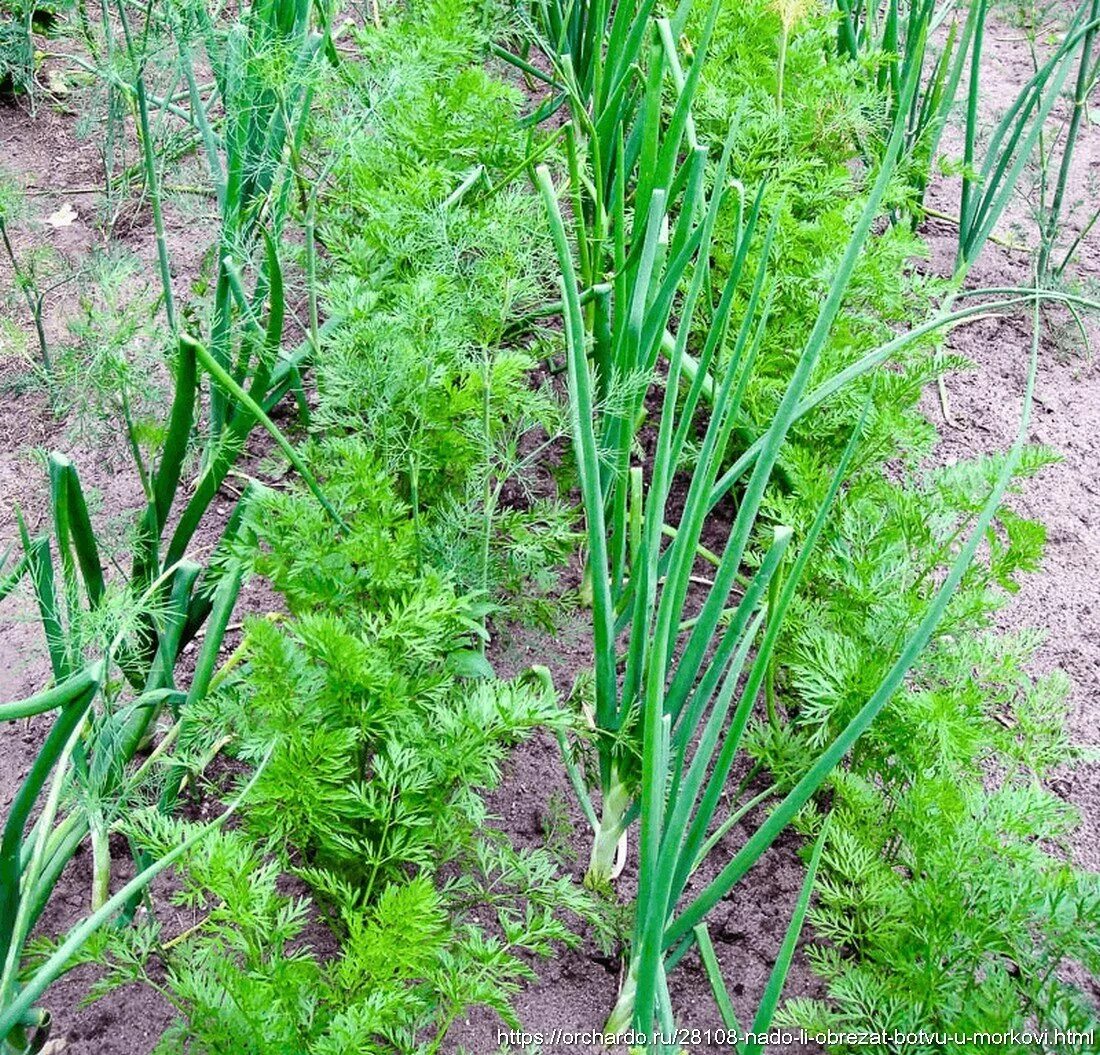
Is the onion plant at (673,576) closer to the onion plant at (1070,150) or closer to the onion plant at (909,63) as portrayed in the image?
the onion plant at (909,63)

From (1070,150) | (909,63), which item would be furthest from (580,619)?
(1070,150)

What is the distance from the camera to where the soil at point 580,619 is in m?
1.37

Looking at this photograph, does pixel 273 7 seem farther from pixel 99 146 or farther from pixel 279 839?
pixel 279 839

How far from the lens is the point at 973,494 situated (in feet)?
4.94

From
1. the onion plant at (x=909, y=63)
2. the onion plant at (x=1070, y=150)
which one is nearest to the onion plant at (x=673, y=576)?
the onion plant at (x=909, y=63)

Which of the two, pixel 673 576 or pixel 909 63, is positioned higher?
pixel 909 63

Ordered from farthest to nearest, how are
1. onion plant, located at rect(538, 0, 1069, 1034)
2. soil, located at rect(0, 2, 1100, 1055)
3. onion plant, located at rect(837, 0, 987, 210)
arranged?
1. onion plant, located at rect(837, 0, 987, 210)
2. soil, located at rect(0, 2, 1100, 1055)
3. onion plant, located at rect(538, 0, 1069, 1034)

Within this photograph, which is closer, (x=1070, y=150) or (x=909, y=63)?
(x=909, y=63)

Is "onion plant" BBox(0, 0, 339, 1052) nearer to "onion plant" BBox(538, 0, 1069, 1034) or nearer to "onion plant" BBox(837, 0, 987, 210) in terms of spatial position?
"onion plant" BBox(538, 0, 1069, 1034)

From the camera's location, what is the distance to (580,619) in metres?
1.81

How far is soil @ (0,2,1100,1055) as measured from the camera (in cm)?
137

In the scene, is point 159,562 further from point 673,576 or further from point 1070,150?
point 1070,150

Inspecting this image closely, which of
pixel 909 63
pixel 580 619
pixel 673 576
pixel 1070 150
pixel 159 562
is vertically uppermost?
pixel 909 63

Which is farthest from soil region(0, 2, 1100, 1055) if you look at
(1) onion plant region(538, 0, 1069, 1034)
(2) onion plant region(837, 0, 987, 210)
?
(2) onion plant region(837, 0, 987, 210)
